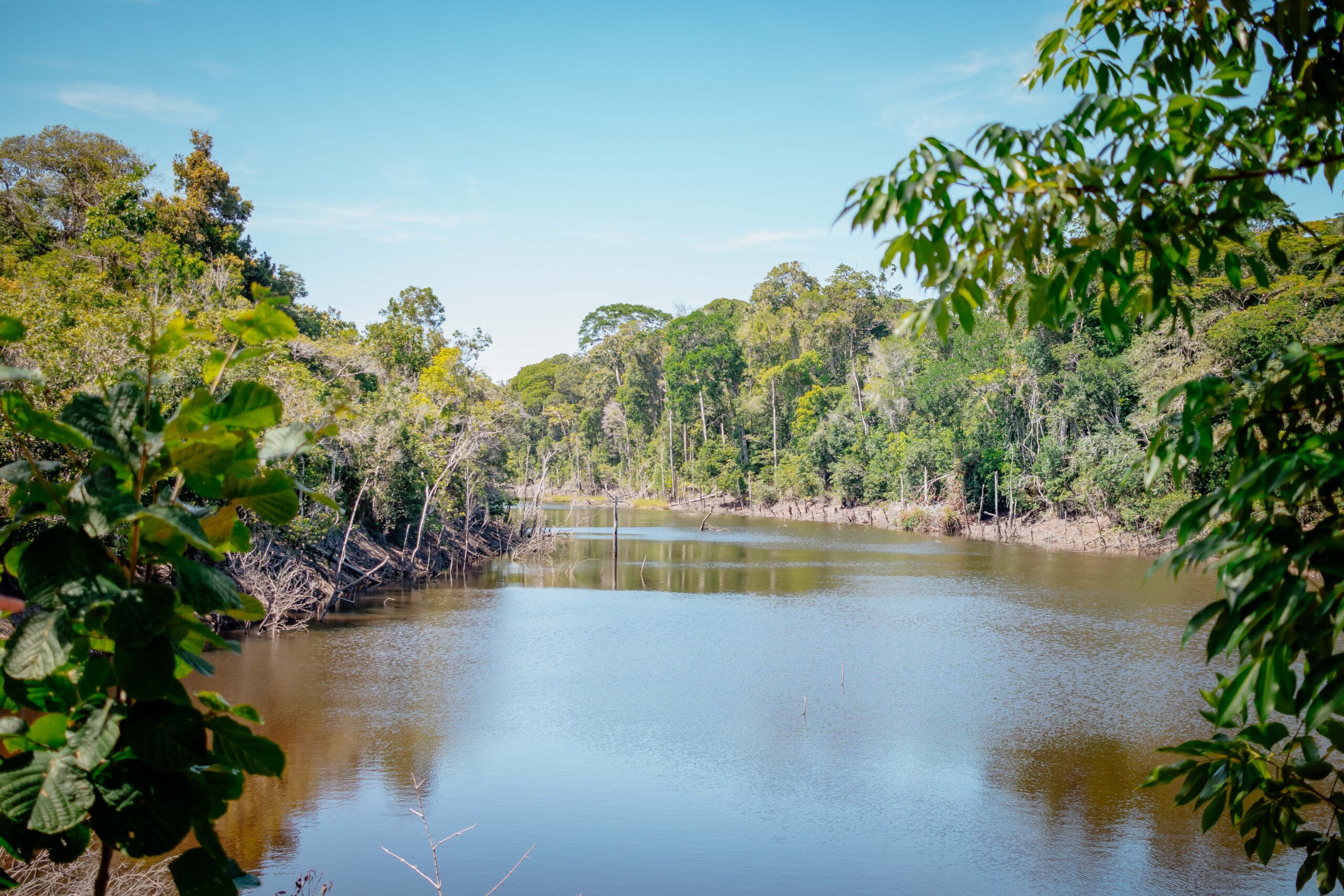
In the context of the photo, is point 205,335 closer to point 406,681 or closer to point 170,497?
point 170,497

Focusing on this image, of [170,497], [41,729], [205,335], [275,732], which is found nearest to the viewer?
[41,729]

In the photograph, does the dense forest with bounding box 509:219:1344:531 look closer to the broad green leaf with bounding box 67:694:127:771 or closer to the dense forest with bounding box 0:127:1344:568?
the dense forest with bounding box 0:127:1344:568

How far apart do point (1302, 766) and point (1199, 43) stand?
1772mm

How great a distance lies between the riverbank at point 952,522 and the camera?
27.9 m

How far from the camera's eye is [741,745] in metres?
10.5

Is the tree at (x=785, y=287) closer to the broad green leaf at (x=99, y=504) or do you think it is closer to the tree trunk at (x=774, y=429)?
the tree trunk at (x=774, y=429)

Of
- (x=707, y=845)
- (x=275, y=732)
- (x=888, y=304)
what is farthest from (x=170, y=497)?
(x=888, y=304)

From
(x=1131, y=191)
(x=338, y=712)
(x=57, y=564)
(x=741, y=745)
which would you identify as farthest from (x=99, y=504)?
(x=338, y=712)

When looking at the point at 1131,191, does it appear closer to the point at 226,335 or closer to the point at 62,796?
the point at 62,796

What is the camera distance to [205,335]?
1529mm

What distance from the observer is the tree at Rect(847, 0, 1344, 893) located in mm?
1474

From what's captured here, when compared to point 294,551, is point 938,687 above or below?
below

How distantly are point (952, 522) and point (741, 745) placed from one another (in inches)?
1067

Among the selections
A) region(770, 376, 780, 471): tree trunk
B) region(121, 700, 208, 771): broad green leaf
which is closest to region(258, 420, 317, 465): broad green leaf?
region(121, 700, 208, 771): broad green leaf
